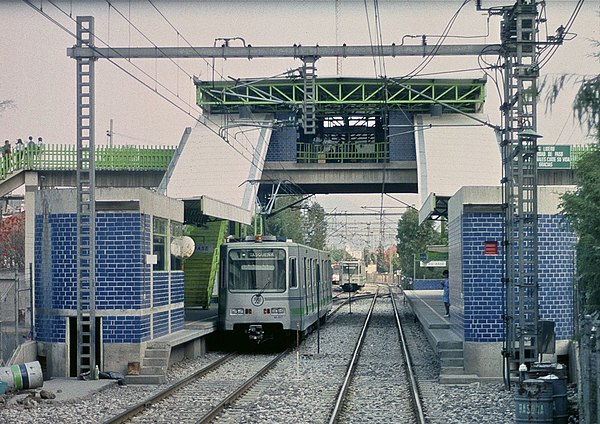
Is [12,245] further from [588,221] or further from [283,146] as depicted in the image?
[588,221]

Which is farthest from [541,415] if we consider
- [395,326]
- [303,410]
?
[395,326]

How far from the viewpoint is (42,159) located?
37.0m

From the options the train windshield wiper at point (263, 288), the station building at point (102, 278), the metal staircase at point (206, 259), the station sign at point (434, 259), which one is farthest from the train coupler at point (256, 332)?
the station sign at point (434, 259)

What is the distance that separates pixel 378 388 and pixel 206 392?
9.83 ft

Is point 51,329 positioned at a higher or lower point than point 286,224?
lower

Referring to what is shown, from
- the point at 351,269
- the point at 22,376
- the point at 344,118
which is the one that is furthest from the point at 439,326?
the point at 351,269

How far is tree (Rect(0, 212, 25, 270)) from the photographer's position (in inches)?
1768

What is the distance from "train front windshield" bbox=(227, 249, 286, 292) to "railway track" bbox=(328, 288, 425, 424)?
101 inches

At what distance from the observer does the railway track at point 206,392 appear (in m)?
13.5

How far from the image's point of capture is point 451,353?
1798 cm

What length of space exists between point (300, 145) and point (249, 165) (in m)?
3.33

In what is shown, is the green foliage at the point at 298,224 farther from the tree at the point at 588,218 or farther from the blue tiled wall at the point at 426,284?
the tree at the point at 588,218

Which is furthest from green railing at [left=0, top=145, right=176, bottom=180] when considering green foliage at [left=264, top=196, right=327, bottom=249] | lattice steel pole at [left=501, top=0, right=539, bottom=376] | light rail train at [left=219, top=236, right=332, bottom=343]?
lattice steel pole at [left=501, top=0, right=539, bottom=376]

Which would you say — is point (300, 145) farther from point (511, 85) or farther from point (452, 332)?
point (511, 85)
